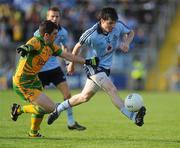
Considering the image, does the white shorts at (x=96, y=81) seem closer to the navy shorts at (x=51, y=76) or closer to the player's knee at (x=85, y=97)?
the player's knee at (x=85, y=97)

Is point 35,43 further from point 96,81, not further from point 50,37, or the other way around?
point 96,81

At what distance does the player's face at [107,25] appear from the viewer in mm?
11174

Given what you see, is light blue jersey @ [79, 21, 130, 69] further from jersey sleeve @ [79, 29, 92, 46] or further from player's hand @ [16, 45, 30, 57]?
player's hand @ [16, 45, 30, 57]

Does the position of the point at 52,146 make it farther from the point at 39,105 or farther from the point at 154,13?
the point at 154,13

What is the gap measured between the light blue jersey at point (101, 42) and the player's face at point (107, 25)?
17cm

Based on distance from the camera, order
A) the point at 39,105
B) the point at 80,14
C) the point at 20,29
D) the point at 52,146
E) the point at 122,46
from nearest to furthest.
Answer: the point at 52,146, the point at 39,105, the point at 122,46, the point at 20,29, the point at 80,14

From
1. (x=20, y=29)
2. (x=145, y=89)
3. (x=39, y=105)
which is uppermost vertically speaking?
(x=39, y=105)

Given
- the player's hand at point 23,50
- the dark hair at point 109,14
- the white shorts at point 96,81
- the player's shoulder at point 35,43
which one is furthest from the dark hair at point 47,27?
the white shorts at point 96,81

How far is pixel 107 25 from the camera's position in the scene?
1123 cm

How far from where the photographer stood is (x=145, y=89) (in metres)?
31.3

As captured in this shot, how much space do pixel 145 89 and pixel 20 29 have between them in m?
6.62

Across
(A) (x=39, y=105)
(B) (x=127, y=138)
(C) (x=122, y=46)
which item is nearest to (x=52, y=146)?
(A) (x=39, y=105)

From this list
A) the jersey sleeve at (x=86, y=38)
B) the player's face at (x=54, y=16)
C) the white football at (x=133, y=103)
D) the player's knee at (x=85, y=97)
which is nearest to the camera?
the white football at (x=133, y=103)

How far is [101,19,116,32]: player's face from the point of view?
11.2 metres
